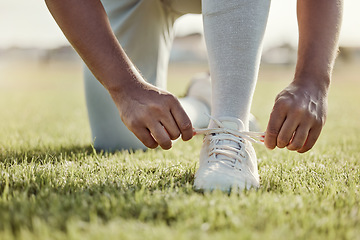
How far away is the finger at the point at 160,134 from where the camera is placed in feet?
3.76

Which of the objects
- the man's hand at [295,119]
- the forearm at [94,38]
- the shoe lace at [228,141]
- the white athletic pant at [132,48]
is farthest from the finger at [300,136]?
the white athletic pant at [132,48]

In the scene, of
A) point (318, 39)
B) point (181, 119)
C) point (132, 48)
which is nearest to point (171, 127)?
point (181, 119)

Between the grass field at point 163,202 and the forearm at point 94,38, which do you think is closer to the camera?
the grass field at point 163,202

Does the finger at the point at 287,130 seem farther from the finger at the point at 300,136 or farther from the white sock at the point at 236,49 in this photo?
the white sock at the point at 236,49

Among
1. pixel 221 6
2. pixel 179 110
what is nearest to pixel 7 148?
pixel 179 110

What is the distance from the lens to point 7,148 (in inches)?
70.5

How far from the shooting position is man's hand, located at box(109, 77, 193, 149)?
3.73 feet

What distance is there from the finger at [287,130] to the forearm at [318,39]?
206 millimetres

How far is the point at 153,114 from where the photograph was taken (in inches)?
44.7

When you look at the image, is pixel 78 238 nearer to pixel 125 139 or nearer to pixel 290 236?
pixel 290 236

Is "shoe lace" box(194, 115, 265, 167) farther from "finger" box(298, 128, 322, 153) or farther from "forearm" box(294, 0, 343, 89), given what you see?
"forearm" box(294, 0, 343, 89)

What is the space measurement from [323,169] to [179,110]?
0.69 metres

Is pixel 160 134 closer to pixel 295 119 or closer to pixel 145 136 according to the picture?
pixel 145 136

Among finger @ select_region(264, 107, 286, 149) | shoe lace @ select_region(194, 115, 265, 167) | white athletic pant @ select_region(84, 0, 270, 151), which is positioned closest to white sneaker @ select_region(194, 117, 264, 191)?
shoe lace @ select_region(194, 115, 265, 167)
